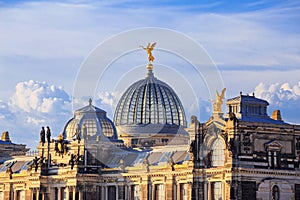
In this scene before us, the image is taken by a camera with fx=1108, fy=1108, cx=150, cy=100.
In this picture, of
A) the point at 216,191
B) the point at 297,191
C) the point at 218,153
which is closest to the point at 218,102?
the point at 218,153

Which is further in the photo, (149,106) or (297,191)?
(149,106)

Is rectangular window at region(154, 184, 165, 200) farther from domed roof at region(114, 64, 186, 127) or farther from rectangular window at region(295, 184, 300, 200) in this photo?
domed roof at region(114, 64, 186, 127)

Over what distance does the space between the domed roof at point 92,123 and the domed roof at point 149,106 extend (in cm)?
801

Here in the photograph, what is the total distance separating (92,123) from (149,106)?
13.4 m

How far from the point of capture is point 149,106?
608 ft

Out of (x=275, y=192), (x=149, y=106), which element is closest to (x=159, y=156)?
(x=275, y=192)

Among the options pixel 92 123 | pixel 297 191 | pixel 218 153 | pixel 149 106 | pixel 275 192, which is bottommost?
pixel 275 192

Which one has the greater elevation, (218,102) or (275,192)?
(218,102)

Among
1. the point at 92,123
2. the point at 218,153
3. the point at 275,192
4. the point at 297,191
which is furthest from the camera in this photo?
the point at 92,123

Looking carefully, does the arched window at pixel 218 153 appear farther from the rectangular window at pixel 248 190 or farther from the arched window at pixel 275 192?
the arched window at pixel 275 192

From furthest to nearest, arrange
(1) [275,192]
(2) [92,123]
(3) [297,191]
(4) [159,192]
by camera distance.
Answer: (2) [92,123], (4) [159,192], (3) [297,191], (1) [275,192]

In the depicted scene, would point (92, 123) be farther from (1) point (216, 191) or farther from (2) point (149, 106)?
(1) point (216, 191)

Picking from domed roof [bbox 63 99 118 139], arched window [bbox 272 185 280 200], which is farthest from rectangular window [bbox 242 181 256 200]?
domed roof [bbox 63 99 118 139]

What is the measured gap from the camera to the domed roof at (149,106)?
7269 inches
